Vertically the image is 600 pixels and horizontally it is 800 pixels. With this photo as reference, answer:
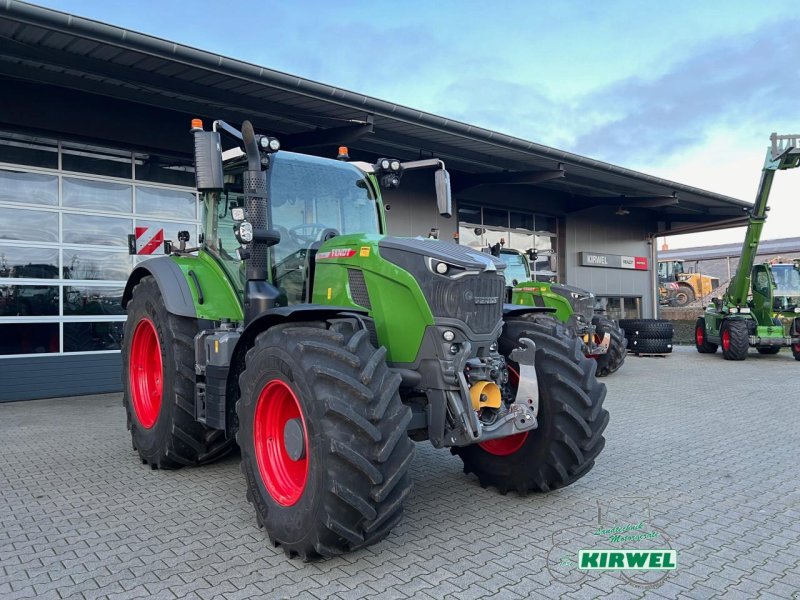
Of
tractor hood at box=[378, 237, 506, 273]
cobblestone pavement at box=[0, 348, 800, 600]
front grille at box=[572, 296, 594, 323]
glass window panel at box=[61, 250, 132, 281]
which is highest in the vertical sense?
glass window panel at box=[61, 250, 132, 281]

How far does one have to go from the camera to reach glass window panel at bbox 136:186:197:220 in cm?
995

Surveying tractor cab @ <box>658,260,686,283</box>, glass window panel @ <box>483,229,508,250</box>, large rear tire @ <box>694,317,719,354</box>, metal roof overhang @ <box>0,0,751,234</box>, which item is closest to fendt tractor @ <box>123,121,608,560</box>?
metal roof overhang @ <box>0,0,751,234</box>

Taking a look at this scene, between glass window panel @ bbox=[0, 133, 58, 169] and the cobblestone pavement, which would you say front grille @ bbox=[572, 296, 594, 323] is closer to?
the cobblestone pavement

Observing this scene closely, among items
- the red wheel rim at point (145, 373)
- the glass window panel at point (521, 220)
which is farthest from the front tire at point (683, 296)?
the red wheel rim at point (145, 373)

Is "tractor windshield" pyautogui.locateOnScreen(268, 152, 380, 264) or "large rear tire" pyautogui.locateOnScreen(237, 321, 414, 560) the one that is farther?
"tractor windshield" pyautogui.locateOnScreen(268, 152, 380, 264)

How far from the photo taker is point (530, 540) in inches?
141

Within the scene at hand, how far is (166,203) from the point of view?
10.2 m

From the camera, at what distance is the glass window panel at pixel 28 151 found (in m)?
8.73

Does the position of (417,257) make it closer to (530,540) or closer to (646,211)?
(530,540)

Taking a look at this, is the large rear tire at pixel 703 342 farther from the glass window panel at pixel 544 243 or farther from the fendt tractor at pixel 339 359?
the fendt tractor at pixel 339 359

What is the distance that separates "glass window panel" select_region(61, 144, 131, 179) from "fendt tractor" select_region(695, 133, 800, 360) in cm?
1309

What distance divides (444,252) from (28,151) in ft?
25.7

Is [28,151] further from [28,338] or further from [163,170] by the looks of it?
[28,338]

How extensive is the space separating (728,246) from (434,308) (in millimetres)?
55259
